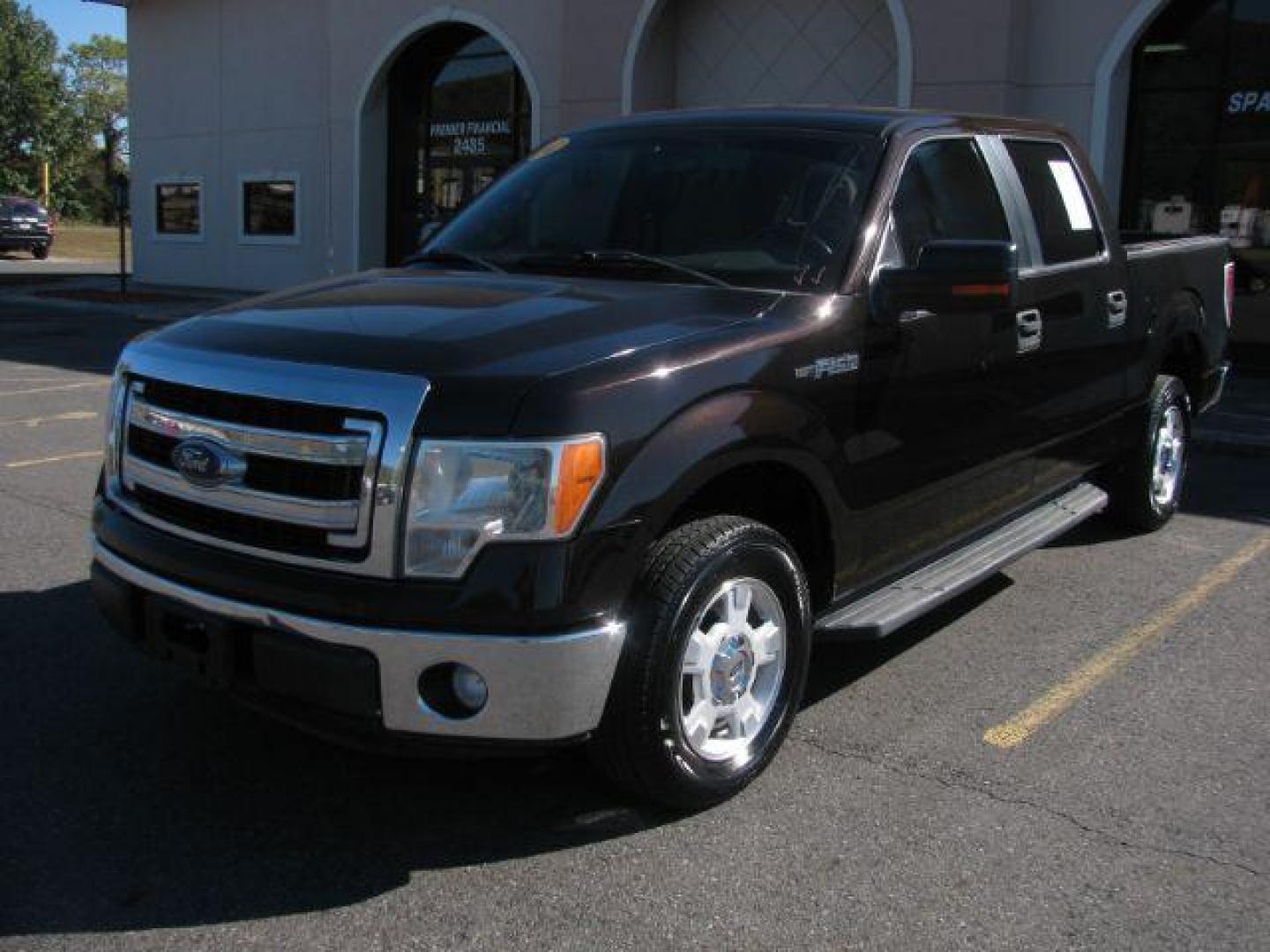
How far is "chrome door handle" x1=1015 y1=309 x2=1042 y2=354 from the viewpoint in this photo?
4629 mm

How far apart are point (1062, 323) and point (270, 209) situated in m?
21.1

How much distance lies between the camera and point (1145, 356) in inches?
235

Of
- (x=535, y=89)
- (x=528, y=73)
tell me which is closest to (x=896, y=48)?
(x=535, y=89)

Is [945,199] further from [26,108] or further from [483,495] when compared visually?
[26,108]

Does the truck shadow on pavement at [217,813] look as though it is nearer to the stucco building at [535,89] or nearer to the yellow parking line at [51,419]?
the yellow parking line at [51,419]

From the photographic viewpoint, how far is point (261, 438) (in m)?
3.11

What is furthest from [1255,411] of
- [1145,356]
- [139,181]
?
[139,181]

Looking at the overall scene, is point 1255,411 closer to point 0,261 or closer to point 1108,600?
point 1108,600

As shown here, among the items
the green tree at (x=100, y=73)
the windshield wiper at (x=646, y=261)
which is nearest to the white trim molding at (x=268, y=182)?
the windshield wiper at (x=646, y=261)

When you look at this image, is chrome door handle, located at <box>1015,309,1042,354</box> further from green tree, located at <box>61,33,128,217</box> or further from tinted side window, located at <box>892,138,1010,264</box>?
green tree, located at <box>61,33,128,217</box>

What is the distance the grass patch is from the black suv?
53.5 inches

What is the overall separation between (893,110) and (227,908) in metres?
3.58

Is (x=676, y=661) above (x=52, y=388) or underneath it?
above

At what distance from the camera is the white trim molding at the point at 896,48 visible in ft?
45.5
